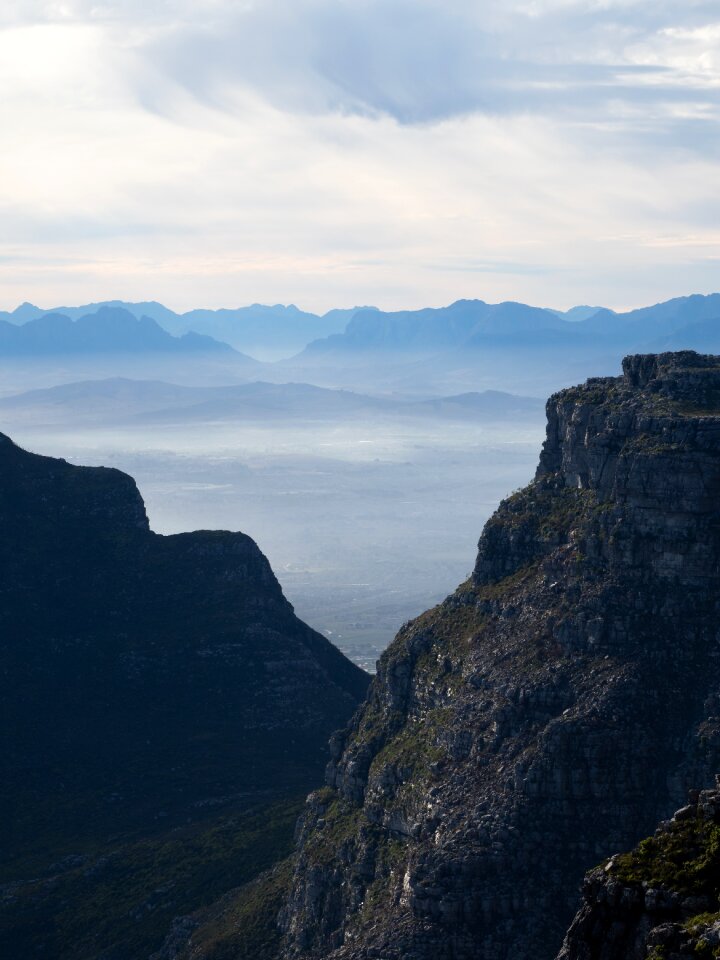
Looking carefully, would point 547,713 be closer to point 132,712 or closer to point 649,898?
point 649,898

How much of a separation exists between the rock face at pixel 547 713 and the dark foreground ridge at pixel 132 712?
57.6 ft

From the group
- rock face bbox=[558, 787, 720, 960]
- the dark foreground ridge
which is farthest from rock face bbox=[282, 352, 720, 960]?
rock face bbox=[558, 787, 720, 960]

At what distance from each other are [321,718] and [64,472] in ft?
117

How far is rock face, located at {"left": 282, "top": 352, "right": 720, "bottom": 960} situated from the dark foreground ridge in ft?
57.6

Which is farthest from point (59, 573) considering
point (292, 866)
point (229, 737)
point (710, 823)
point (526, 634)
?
point (710, 823)

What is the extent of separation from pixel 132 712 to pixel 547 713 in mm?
56495

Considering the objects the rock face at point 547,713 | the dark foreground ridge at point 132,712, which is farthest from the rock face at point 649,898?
the dark foreground ridge at point 132,712

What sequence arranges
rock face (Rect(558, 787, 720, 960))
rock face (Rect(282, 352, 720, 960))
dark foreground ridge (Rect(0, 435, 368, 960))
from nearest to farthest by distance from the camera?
rock face (Rect(558, 787, 720, 960)) < rock face (Rect(282, 352, 720, 960)) < dark foreground ridge (Rect(0, 435, 368, 960))

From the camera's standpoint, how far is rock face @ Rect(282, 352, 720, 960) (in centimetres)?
6425

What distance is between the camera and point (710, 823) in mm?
37312

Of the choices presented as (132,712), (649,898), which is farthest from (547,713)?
(132,712)

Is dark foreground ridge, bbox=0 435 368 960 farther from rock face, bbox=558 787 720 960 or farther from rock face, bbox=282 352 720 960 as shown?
rock face, bbox=558 787 720 960

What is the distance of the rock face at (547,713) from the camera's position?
64.2 meters

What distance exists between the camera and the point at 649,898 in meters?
34.5
